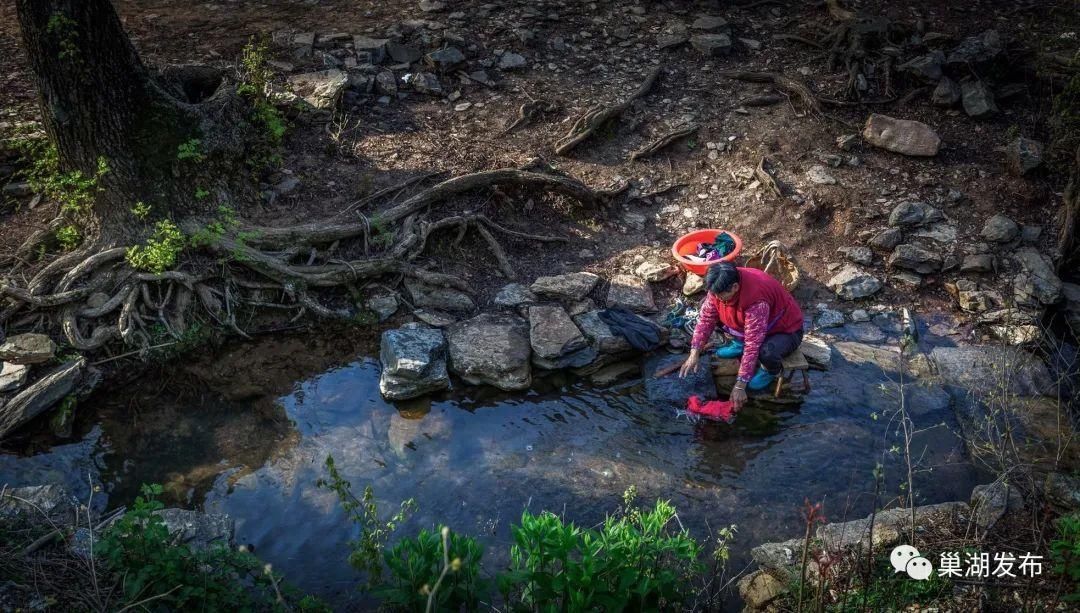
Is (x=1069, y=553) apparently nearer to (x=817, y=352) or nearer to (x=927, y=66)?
(x=817, y=352)

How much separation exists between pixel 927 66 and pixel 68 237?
32.5ft

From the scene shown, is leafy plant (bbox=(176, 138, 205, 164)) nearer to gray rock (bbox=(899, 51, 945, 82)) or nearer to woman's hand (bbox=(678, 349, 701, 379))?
woman's hand (bbox=(678, 349, 701, 379))

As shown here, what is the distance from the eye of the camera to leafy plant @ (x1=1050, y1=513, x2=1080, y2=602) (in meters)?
4.15

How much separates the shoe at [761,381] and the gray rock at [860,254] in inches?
83.4

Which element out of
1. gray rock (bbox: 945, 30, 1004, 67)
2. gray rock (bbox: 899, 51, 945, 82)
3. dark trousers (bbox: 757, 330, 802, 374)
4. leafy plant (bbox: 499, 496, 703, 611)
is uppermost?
gray rock (bbox: 945, 30, 1004, 67)

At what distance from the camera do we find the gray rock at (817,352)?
22.6ft

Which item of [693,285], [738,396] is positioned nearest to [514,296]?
[693,285]

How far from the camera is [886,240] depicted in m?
7.96

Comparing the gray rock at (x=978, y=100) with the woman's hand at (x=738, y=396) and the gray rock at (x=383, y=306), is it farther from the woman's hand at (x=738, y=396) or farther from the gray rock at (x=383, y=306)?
the gray rock at (x=383, y=306)

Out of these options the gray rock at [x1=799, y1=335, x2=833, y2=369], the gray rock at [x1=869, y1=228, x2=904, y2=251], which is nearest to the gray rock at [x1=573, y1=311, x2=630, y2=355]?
the gray rock at [x1=799, y1=335, x2=833, y2=369]

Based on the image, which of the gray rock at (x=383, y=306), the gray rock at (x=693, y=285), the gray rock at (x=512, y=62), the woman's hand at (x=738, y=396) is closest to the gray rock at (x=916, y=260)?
the gray rock at (x=693, y=285)

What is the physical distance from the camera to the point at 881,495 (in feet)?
19.0

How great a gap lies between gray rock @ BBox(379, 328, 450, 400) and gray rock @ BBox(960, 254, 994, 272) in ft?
17.7

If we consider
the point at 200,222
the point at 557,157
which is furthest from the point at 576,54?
the point at 200,222
